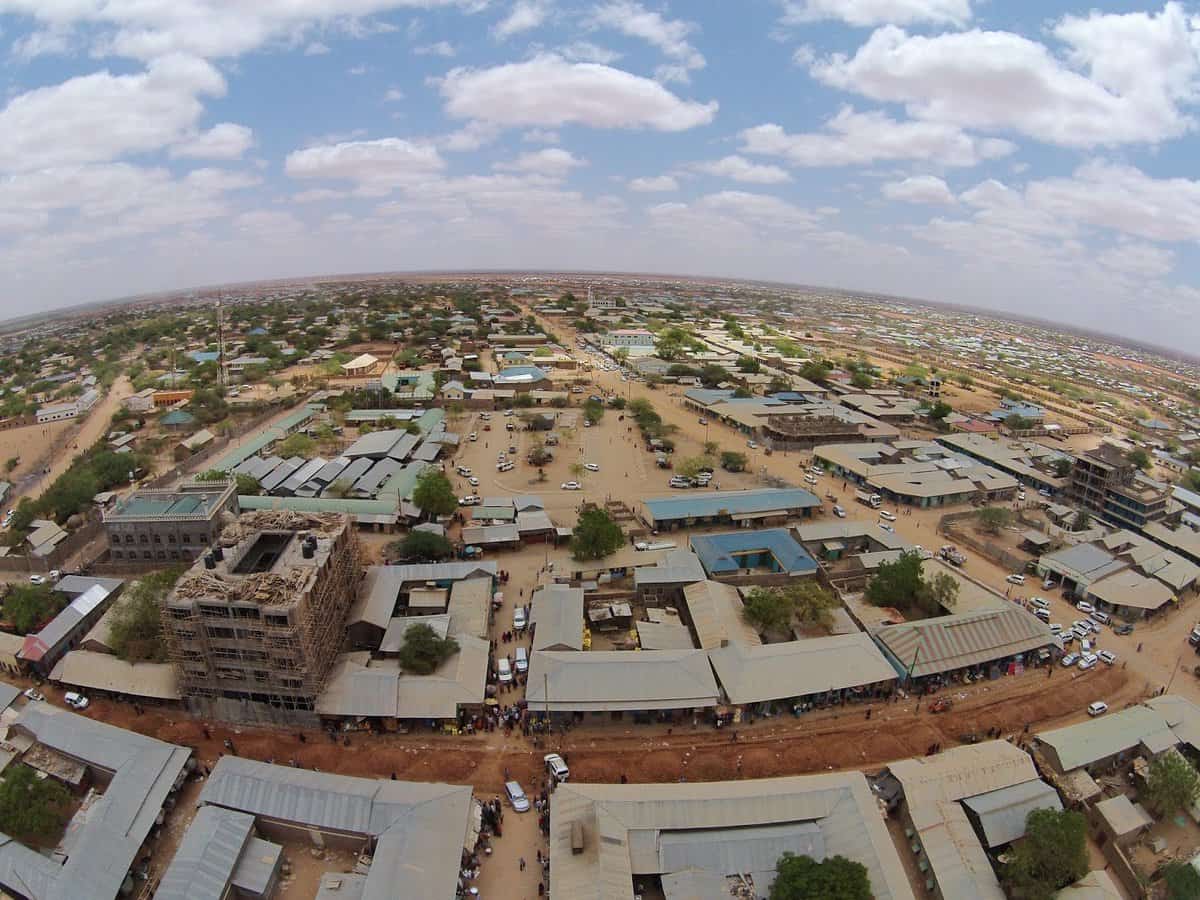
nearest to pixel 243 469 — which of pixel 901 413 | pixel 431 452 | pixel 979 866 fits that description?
pixel 431 452

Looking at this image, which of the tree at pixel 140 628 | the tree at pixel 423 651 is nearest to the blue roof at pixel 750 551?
the tree at pixel 423 651

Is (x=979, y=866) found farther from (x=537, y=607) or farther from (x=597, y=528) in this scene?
(x=597, y=528)

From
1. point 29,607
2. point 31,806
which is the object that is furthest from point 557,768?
point 29,607

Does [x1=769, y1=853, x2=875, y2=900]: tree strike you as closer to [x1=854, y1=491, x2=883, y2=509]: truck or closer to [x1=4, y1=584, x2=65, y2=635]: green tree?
[x1=854, y1=491, x2=883, y2=509]: truck

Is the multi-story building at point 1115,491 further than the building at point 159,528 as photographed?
Yes

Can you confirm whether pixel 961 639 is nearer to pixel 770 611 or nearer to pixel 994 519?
pixel 770 611

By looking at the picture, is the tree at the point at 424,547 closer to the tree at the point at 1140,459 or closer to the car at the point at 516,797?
the car at the point at 516,797

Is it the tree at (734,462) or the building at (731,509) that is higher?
the tree at (734,462)
